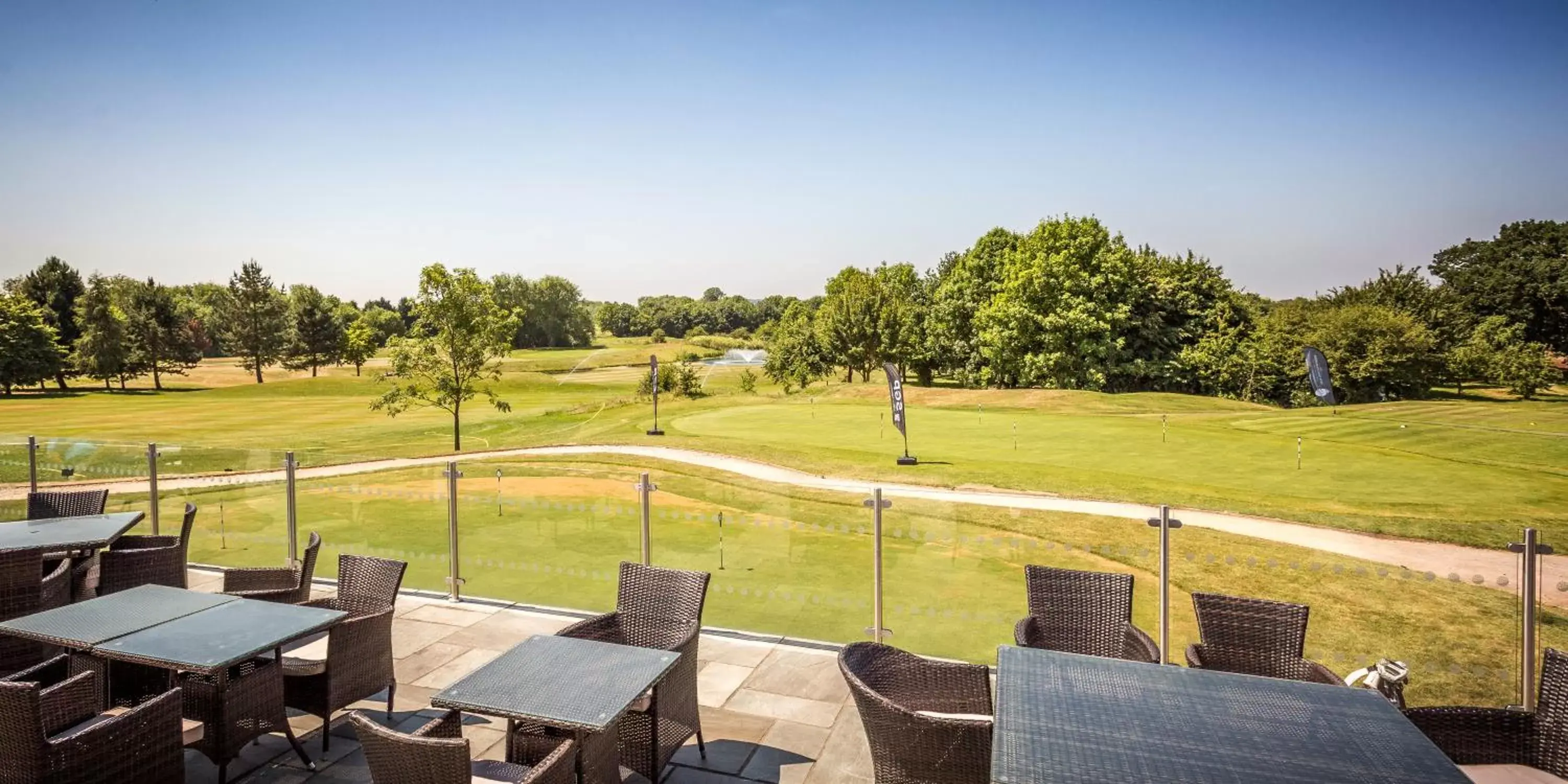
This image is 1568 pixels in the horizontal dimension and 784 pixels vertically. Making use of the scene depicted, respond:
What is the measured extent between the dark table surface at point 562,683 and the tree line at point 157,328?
83.2 feet

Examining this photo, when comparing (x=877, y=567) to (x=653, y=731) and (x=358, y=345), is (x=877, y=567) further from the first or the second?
(x=358, y=345)

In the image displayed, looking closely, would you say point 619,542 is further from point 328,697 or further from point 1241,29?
point 1241,29

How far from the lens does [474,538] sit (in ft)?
24.6

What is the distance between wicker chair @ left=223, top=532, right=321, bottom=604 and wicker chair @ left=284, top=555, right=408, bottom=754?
36 cm

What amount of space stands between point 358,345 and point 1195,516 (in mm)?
58605

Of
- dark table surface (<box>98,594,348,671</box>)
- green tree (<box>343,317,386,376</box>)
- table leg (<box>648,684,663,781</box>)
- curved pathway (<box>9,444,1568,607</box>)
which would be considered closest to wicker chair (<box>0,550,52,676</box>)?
dark table surface (<box>98,594,348,671</box>)

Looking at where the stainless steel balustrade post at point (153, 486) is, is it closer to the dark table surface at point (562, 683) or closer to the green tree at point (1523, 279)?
the dark table surface at point (562, 683)

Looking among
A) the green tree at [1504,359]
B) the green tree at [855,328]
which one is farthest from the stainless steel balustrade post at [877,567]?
the green tree at [855,328]

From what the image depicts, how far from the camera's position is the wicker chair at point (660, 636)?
157 inches

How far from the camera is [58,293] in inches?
2002

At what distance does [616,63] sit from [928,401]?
1945cm

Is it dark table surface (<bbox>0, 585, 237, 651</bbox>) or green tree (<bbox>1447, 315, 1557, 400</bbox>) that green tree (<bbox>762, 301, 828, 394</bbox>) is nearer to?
green tree (<bbox>1447, 315, 1557, 400</bbox>)

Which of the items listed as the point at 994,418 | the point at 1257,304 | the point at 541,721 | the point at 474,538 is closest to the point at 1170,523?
the point at 541,721

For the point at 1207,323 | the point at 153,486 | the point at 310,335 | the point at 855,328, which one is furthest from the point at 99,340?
the point at 1207,323
